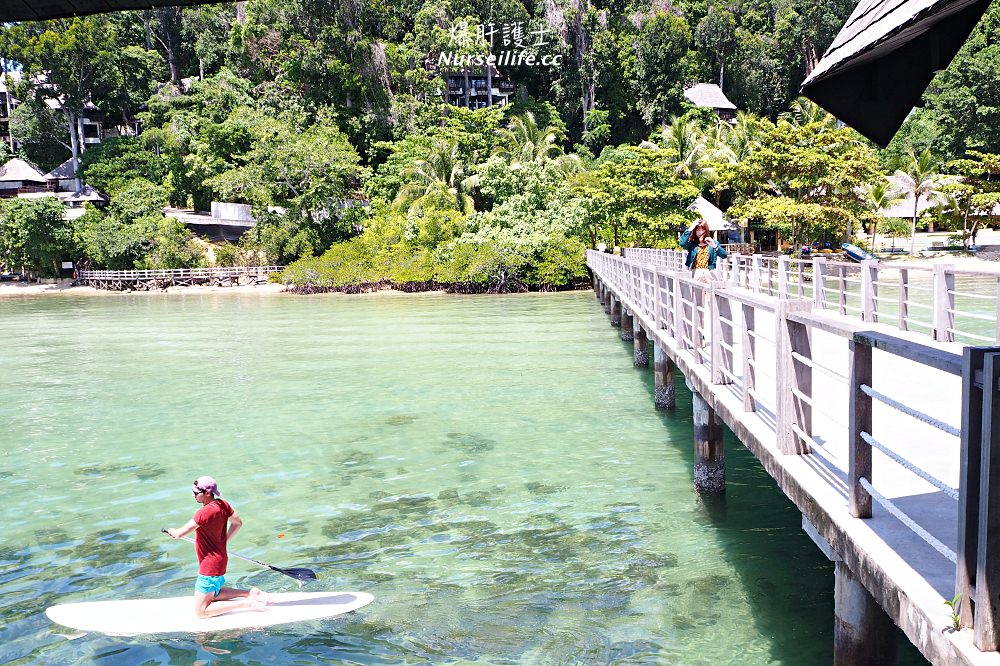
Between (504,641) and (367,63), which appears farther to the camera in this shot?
(367,63)

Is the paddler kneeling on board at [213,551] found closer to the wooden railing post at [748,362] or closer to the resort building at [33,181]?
the wooden railing post at [748,362]

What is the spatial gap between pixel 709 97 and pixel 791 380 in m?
78.5

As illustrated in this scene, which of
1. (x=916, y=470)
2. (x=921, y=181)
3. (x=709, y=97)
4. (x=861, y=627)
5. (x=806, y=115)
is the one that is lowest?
(x=861, y=627)

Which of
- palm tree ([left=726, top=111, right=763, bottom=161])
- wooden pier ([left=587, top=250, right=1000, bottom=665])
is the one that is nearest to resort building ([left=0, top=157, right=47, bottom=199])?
palm tree ([left=726, top=111, right=763, bottom=161])

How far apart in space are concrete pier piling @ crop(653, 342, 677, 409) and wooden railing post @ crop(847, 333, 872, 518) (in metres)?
9.95

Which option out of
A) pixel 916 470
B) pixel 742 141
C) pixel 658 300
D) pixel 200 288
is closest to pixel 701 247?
pixel 658 300

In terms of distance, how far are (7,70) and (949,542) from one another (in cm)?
9961

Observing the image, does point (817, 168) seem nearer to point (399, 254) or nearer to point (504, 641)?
point (399, 254)

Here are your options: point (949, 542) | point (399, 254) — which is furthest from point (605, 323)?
point (949, 542)

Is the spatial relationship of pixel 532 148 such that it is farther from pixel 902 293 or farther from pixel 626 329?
pixel 902 293

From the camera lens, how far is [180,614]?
293 inches

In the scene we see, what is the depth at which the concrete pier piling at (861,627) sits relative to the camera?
482 centimetres

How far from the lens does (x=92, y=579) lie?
28.2 ft

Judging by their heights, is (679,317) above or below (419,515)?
above
